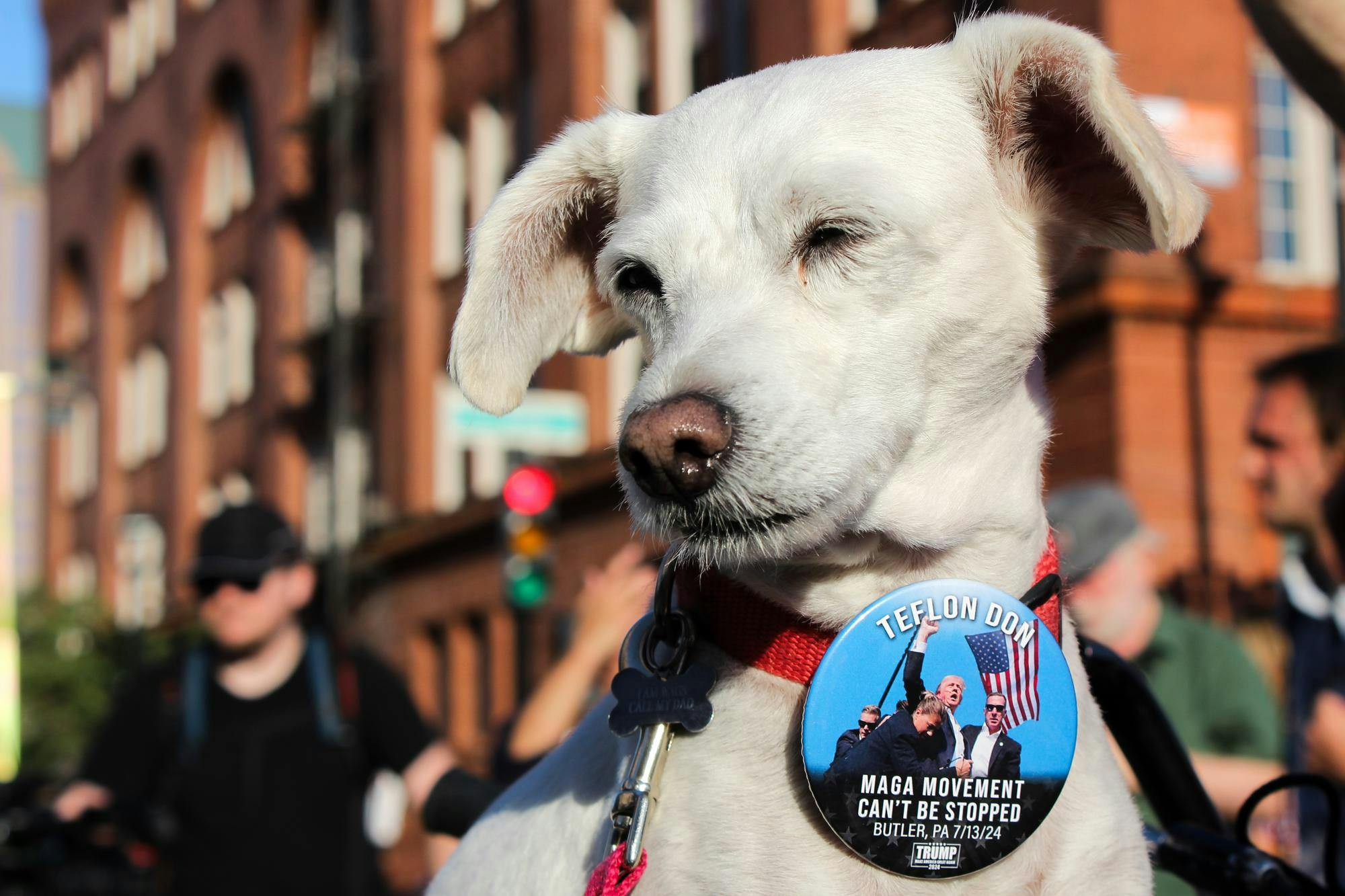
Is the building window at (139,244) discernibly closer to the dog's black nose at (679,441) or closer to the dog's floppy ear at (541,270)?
the dog's floppy ear at (541,270)

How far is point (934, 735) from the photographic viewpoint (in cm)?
200

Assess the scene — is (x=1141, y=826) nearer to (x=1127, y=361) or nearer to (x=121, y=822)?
(x=121, y=822)

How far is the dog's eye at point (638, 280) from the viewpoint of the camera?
2.40m

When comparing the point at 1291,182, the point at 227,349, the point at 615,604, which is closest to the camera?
the point at 615,604

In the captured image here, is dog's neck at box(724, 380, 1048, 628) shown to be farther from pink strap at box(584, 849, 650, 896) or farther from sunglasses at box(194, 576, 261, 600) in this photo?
sunglasses at box(194, 576, 261, 600)

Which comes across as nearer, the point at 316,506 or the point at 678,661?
the point at 678,661

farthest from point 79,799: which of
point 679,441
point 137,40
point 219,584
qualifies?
point 137,40

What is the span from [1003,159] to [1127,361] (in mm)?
9716

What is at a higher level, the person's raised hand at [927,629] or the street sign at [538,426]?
the person's raised hand at [927,629]

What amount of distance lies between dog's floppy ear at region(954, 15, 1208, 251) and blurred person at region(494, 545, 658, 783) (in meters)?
2.03

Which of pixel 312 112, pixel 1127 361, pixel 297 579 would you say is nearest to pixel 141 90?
pixel 312 112

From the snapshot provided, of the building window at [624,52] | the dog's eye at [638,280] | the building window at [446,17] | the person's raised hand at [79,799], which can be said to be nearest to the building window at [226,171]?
the building window at [446,17]

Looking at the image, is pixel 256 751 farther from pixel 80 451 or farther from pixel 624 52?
pixel 80 451

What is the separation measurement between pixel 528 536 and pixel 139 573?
18958mm
